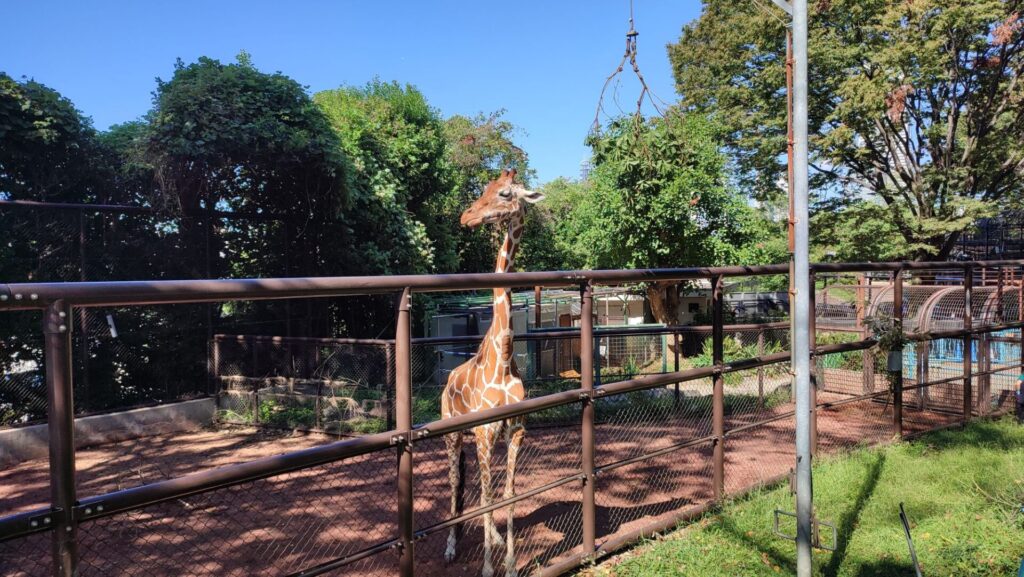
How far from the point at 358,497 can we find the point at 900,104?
16.4 m

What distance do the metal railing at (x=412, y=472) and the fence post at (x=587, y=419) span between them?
0.01 m

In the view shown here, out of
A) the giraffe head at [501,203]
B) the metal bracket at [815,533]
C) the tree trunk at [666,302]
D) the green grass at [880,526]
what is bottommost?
the green grass at [880,526]

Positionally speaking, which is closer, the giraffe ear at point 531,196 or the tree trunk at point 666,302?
the giraffe ear at point 531,196

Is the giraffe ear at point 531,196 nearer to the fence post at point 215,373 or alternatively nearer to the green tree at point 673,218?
the fence post at point 215,373

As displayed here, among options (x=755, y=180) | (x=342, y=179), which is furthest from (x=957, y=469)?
(x=755, y=180)

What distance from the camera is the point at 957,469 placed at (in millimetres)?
5586

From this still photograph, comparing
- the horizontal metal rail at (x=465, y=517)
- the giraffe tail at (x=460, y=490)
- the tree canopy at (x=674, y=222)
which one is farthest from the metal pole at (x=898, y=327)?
the tree canopy at (x=674, y=222)

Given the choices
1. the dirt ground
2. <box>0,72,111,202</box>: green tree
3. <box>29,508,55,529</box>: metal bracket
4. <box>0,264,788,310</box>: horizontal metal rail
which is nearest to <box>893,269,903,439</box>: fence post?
the dirt ground

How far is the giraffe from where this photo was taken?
12.9ft

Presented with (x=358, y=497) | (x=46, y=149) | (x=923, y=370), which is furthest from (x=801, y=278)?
(x=46, y=149)

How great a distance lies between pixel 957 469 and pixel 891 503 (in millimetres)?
1216

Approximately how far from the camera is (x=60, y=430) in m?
2.00

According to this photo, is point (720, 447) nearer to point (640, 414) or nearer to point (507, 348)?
point (507, 348)

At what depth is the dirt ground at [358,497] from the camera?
4629 mm
